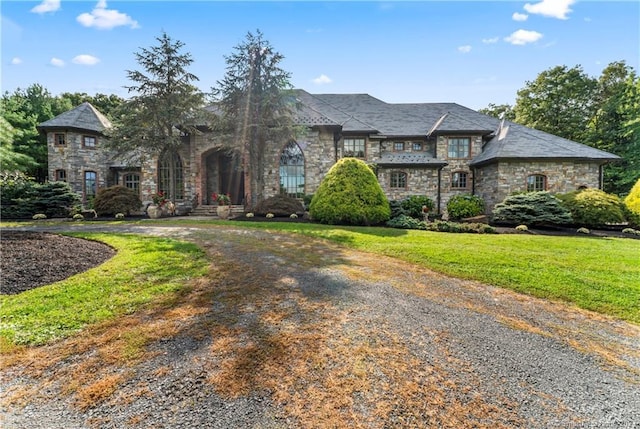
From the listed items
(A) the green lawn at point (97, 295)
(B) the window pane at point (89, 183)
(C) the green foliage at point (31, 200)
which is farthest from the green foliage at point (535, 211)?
(B) the window pane at point (89, 183)

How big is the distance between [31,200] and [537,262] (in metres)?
22.1

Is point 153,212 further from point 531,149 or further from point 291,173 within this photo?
point 531,149

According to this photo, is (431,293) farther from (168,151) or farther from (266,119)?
(168,151)

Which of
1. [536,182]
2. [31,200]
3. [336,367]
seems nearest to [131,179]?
[31,200]

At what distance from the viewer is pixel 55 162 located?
1978cm

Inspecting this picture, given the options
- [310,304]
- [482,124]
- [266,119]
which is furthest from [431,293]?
[482,124]

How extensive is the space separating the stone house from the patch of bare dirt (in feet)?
34.3

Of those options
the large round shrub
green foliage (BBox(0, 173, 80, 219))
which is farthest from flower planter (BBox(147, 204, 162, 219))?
the large round shrub

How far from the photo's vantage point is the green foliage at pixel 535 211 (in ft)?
38.8

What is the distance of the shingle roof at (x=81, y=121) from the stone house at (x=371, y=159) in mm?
58

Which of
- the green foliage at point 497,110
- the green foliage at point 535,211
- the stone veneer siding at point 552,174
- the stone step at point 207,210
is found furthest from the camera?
the green foliage at point 497,110

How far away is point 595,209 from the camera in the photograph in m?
12.0

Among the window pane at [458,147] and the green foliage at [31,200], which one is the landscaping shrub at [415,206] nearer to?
the window pane at [458,147]

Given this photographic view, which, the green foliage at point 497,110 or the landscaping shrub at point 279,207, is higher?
Result: the green foliage at point 497,110
